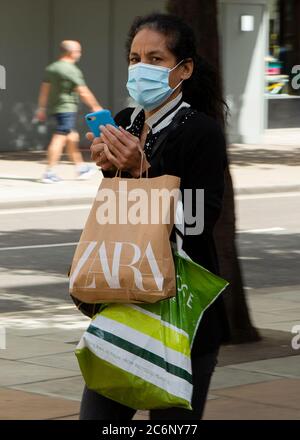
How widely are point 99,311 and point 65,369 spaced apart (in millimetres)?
3618

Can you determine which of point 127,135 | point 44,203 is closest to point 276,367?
point 127,135

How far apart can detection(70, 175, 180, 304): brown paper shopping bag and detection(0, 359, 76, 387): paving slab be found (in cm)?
325

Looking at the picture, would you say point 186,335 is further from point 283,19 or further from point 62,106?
point 283,19

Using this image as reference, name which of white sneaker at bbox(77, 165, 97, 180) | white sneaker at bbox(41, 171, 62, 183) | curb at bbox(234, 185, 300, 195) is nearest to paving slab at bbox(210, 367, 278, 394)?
white sneaker at bbox(41, 171, 62, 183)

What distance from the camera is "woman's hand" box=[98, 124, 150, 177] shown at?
383 cm

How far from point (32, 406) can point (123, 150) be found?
9.30ft

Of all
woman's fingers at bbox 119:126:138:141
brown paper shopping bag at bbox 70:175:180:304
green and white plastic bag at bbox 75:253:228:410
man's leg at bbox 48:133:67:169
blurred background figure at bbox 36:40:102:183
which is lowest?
man's leg at bbox 48:133:67:169

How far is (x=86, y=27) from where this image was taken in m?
24.1

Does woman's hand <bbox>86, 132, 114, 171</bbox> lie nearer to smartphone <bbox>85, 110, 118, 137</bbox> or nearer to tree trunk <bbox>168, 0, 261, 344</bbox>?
smartphone <bbox>85, 110, 118, 137</bbox>

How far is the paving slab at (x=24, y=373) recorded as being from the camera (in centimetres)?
706

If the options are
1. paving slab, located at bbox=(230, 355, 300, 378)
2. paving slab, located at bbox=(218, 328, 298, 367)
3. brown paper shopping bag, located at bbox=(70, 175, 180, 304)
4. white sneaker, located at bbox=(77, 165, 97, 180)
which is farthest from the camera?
white sneaker, located at bbox=(77, 165, 97, 180)

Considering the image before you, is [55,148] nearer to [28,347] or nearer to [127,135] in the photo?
[28,347]

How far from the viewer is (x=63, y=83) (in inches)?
738
